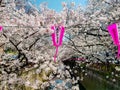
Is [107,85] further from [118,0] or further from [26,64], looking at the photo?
[26,64]

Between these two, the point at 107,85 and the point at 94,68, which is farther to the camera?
the point at 94,68

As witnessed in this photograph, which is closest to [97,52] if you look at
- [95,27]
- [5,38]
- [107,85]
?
[95,27]

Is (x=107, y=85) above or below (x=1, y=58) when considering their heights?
below

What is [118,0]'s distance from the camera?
11953 mm

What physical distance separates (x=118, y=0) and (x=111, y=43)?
6.33 ft

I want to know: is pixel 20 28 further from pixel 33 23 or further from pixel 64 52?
pixel 64 52

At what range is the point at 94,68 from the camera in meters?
27.4

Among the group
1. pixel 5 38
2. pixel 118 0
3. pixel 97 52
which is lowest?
pixel 97 52

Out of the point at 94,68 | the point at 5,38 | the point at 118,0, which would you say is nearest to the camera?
the point at 5,38

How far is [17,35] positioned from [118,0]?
465 centimetres

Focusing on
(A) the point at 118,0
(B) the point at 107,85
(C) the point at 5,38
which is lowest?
(B) the point at 107,85

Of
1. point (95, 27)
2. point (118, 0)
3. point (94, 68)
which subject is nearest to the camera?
point (95, 27)

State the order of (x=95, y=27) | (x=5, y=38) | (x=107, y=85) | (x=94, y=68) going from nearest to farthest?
1. (x=5, y=38)
2. (x=95, y=27)
3. (x=107, y=85)
4. (x=94, y=68)

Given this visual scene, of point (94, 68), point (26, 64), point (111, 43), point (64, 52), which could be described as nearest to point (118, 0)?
point (111, 43)
